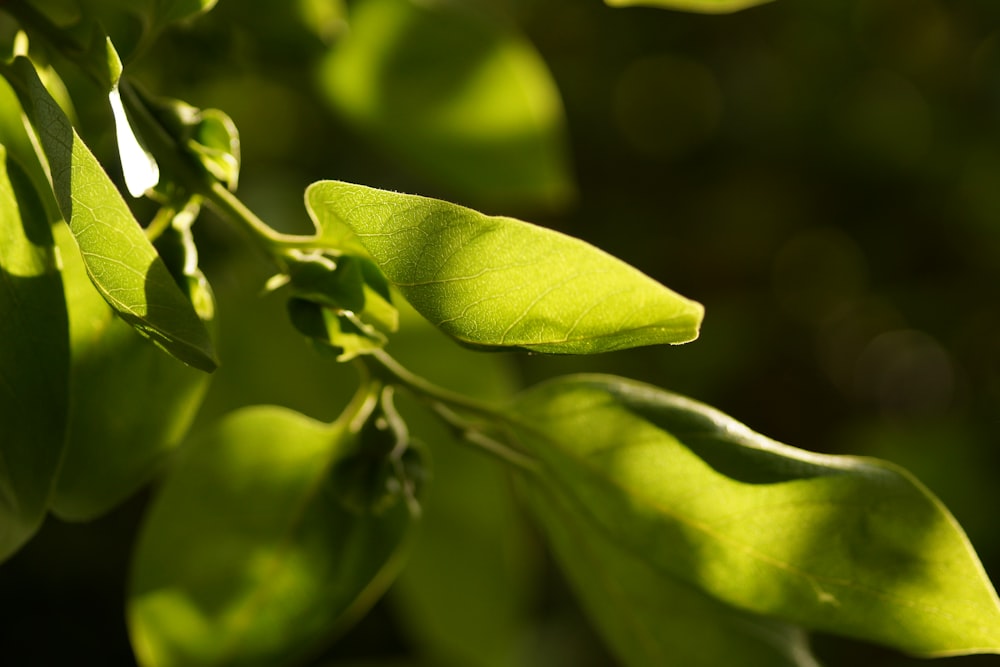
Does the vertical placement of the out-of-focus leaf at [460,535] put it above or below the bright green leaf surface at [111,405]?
below

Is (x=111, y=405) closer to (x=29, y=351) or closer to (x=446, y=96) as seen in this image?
(x=29, y=351)

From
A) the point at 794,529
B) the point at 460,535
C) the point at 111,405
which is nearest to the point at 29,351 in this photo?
the point at 111,405

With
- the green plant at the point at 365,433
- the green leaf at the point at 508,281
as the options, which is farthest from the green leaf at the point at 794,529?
the green leaf at the point at 508,281

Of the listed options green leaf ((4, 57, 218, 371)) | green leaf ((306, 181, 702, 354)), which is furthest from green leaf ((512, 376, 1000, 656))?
green leaf ((4, 57, 218, 371))

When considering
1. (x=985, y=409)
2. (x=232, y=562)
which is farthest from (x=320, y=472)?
(x=985, y=409)

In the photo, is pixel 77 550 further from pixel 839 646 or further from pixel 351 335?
pixel 351 335

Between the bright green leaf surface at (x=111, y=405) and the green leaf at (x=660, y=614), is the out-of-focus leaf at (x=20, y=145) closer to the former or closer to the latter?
the bright green leaf surface at (x=111, y=405)
